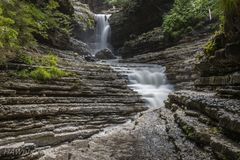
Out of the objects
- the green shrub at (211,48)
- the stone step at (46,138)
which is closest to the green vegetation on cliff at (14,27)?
the stone step at (46,138)

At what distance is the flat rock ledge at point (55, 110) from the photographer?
770 centimetres

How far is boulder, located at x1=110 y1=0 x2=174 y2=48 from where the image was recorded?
2906cm

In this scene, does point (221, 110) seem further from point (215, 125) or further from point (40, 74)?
point (40, 74)

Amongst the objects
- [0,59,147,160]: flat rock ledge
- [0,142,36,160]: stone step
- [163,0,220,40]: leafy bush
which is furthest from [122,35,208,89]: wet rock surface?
[0,142,36,160]: stone step

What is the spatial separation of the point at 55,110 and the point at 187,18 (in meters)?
17.8

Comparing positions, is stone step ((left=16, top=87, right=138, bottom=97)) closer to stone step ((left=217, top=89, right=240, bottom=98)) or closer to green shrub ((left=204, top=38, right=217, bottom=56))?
green shrub ((left=204, top=38, right=217, bottom=56))

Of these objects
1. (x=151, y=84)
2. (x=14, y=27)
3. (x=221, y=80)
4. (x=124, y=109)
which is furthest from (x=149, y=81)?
(x=221, y=80)

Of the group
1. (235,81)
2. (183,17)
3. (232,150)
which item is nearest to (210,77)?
(235,81)

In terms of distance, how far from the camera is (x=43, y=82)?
11.5 m

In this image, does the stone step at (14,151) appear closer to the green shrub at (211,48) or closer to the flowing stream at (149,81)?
the green shrub at (211,48)

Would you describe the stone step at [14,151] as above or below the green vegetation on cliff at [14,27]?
below

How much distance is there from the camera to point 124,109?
12438 mm

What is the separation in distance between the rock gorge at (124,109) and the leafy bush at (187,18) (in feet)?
12.6

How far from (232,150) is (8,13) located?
1075 cm
